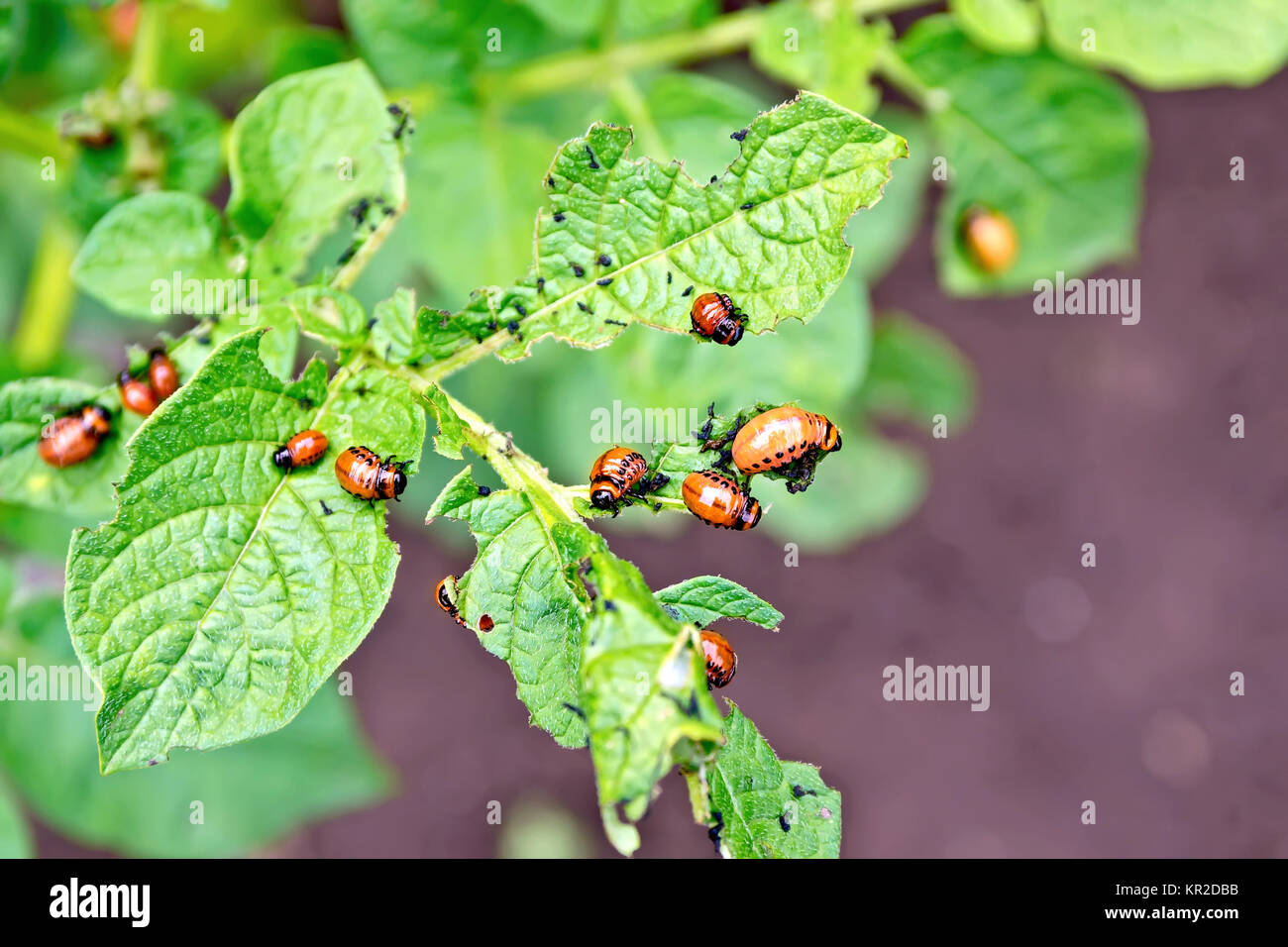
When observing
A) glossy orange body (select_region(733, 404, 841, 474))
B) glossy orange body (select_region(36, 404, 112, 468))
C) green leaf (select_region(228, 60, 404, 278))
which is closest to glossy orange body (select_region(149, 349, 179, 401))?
glossy orange body (select_region(36, 404, 112, 468))

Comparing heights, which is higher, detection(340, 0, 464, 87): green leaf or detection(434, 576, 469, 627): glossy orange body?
detection(340, 0, 464, 87): green leaf

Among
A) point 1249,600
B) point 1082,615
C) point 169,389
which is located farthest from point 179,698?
point 1249,600

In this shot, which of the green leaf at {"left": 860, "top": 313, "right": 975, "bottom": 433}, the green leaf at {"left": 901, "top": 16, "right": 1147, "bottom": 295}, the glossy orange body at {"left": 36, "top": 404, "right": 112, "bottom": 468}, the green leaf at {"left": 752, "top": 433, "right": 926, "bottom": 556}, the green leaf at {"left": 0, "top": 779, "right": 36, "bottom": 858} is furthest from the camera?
the green leaf at {"left": 752, "top": 433, "right": 926, "bottom": 556}

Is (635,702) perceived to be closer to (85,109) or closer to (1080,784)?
(85,109)

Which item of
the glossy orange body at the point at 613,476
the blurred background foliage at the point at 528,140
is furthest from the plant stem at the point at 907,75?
the glossy orange body at the point at 613,476

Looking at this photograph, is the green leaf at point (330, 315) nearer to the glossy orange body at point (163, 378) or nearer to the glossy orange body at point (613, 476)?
the glossy orange body at point (163, 378)

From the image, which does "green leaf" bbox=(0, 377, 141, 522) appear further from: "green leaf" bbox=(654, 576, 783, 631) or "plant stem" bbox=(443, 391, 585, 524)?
"green leaf" bbox=(654, 576, 783, 631)
